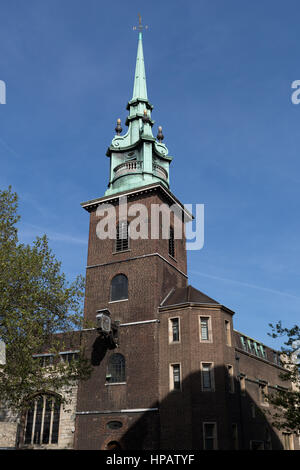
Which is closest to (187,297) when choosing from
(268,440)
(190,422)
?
(190,422)

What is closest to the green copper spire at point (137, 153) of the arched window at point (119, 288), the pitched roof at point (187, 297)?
the arched window at point (119, 288)

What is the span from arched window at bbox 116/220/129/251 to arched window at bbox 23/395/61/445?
12.0 metres

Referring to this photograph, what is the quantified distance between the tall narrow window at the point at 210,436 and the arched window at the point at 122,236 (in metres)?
14.2

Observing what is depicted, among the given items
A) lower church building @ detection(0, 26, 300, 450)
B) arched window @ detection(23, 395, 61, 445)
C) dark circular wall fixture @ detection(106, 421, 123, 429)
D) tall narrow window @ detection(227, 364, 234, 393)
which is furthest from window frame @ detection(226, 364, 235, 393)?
arched window @ detection(23, 395, 61, 445)

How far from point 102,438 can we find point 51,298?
10.1 meters

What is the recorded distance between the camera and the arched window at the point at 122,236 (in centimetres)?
3631

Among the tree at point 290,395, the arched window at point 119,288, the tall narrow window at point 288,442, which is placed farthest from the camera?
the tall narrow window at point 288,442

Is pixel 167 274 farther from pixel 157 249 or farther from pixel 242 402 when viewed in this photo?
pixel 242 402

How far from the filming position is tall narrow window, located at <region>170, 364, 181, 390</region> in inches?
1173

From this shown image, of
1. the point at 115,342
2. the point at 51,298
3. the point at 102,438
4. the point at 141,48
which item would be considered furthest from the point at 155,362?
the point at 141,48

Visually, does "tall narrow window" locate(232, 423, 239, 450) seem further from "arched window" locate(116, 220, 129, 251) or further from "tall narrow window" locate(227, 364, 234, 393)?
"arched window" locate(116, 220, 129, 251)

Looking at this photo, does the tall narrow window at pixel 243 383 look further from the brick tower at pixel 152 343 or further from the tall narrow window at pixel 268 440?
the tall narrow window at pixel 268 440

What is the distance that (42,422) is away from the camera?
32438 millimetres

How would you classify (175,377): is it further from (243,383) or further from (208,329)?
(243,383)
